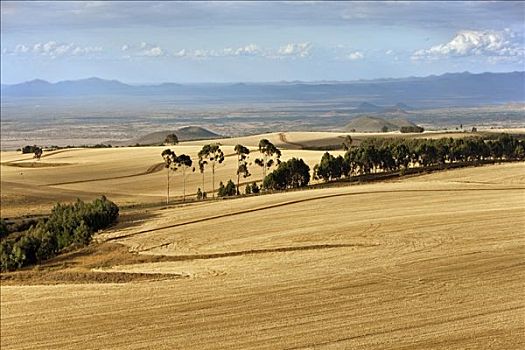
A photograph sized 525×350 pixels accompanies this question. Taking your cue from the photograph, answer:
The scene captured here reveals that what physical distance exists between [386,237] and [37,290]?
19627 mm

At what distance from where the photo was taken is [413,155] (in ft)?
298

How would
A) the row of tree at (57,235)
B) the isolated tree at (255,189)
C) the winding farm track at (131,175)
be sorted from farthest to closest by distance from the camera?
1. the winding farm track at (131,175)
2. the isolated tree at (255,189)
3. the row of tree at (57,235)

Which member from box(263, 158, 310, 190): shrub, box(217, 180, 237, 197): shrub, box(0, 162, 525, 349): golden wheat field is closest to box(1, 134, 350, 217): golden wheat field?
box(217, 180, 237, 197): shrub

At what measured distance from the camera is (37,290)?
3712cm

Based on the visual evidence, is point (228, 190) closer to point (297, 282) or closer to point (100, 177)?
point (100, 177)

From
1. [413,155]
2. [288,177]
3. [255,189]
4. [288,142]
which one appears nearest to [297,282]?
[255,189]

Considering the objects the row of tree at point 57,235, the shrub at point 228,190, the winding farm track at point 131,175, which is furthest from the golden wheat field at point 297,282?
the winding farm track at point 131,175

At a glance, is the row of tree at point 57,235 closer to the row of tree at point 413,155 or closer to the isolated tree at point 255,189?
the isolated tree at point 255,189

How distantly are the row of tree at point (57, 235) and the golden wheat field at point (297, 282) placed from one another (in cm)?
237

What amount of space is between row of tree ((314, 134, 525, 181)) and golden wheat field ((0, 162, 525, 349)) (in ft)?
104

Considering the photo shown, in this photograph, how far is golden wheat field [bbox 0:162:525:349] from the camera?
25.8 meters

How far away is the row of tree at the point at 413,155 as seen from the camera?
283 ft

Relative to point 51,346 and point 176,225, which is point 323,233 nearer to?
point 176,225

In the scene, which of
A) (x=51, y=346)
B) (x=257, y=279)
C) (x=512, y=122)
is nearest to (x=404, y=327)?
(x=257, y=279)
